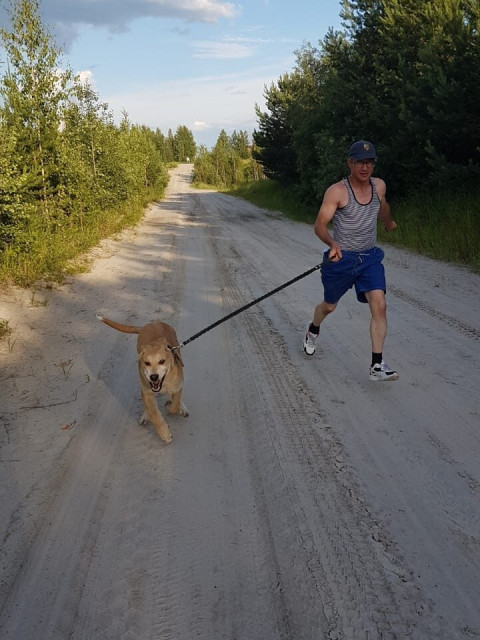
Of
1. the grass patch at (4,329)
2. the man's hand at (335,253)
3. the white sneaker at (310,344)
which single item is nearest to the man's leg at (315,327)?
the white sneaker at (310,344)

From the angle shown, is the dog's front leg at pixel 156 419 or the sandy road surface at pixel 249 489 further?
the dog's front leg at pixel 156 419

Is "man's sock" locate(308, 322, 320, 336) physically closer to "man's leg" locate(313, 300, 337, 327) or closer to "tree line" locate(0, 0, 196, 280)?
"man's leg" locate(313, 300, 337, 327)

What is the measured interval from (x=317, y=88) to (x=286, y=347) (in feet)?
79.2

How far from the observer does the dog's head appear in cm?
346

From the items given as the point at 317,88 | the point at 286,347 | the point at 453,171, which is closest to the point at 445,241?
the point at 453,171

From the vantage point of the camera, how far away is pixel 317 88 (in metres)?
25.3

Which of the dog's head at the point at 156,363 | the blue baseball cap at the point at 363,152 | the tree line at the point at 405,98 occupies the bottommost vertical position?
the dog's head at the point at 156,363

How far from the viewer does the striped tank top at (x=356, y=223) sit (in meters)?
4.30

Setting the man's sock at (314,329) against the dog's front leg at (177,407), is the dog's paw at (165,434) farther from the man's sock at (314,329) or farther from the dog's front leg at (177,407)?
the man's sock at (314,329)

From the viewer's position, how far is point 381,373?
4.31 meters

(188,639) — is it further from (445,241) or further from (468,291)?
(445,241)

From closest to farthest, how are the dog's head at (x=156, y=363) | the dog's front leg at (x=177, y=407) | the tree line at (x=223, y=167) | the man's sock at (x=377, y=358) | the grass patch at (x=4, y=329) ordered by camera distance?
1. the dog's head at (x=156, y=363)
2. the dog's front leg at (x=177, y=407)
3. the man's sock at (x=377, y=358)
4. the grass patch at (x=4, y=329)
5. the tree line at (x=223, y=167)

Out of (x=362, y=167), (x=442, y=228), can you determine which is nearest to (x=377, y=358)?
(x=362, y=167)

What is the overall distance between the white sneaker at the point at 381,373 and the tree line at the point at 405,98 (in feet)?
26.7
